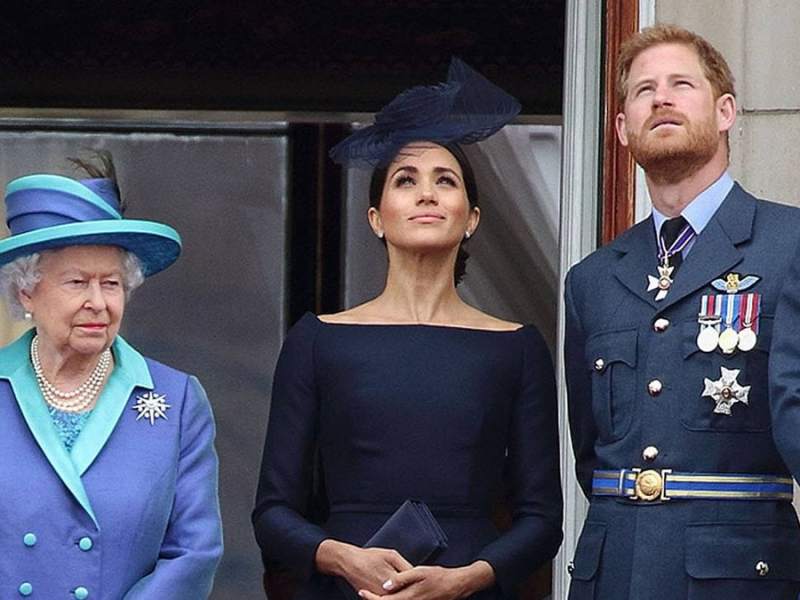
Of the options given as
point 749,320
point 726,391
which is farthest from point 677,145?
point 726,391

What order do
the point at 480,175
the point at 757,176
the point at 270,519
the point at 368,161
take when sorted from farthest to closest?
1. the point at 480,175
2. the point at 757,176
3. the point at 368,161
4. the point at 270,519

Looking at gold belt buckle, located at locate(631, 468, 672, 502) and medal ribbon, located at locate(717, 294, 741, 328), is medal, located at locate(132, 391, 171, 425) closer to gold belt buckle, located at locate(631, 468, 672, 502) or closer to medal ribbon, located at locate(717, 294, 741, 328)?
gold belt buckle, located at locate(631, 468, 672, 502)

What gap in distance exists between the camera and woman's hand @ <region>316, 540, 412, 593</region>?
438 cm

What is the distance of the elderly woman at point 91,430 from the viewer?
4.23m

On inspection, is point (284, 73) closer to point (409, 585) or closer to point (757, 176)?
point (757, 176)

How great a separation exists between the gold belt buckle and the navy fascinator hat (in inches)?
38.2

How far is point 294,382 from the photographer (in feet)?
15.3

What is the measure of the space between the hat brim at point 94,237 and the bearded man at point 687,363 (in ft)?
2.98

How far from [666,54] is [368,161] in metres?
0.77

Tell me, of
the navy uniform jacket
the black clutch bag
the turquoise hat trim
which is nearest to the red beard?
the navy uniform jacket

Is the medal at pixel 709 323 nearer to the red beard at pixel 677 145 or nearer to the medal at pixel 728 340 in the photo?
the medal at pixel 728 340

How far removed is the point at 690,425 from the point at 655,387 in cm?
10

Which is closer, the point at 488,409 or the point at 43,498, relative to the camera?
the point at 43,498

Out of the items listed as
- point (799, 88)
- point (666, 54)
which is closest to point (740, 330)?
→ point (666, 54)
